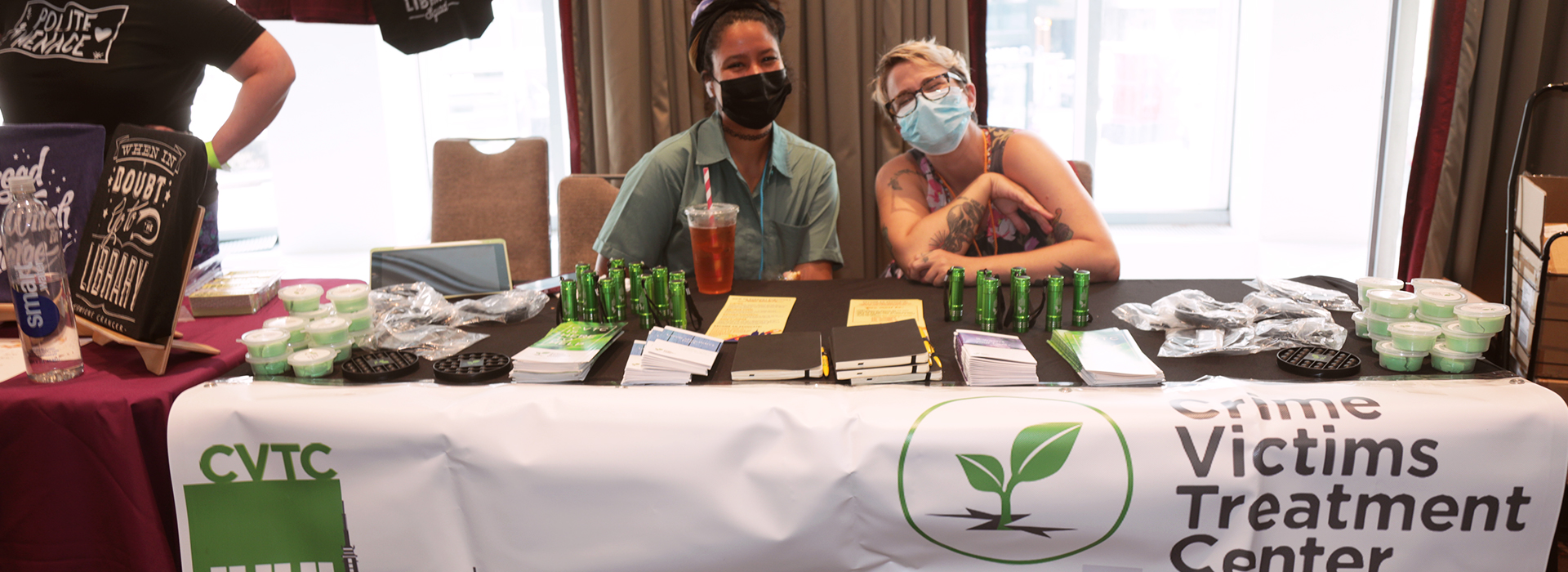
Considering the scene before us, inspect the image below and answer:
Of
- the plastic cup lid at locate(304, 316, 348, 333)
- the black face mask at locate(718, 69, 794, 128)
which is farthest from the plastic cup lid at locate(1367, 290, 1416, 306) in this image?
the plastic cup lid at locate(304, 316, 348, 333)

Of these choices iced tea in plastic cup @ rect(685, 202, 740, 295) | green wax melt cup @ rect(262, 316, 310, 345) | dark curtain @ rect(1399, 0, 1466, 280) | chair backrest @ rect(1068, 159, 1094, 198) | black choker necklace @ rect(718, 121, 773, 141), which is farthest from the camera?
dark curtain @ rect(1399, 0, 1466, 280)

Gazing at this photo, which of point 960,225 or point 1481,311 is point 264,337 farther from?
point 1481,311

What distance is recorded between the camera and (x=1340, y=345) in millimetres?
1179

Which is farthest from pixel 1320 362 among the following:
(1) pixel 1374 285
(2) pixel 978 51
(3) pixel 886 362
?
(2) pixel 978 51

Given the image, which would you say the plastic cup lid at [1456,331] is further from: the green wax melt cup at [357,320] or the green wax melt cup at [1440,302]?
the green wax melt cup at [357,320]

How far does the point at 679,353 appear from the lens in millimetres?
1124

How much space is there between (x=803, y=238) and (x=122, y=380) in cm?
136

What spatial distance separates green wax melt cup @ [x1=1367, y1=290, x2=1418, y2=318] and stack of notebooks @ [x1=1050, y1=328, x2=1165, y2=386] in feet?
1.11

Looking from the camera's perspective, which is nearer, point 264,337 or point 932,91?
point 264,337

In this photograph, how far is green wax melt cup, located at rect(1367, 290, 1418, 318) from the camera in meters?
1.15

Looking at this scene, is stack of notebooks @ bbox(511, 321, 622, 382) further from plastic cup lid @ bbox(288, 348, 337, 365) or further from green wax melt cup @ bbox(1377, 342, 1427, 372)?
green wax melt cup @ bbox(1377, 342, 1427, 372)

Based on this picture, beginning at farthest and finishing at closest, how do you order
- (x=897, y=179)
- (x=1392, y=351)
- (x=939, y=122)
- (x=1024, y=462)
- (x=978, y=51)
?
1. (x=978, y=51)
2. (x=897, y=179)
3. (x=939, y=122)
4. (x=1392, y=351)
5. (x=1024, y=462)

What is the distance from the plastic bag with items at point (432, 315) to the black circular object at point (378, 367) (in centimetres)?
5

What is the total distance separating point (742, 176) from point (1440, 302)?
1377 millimetres
